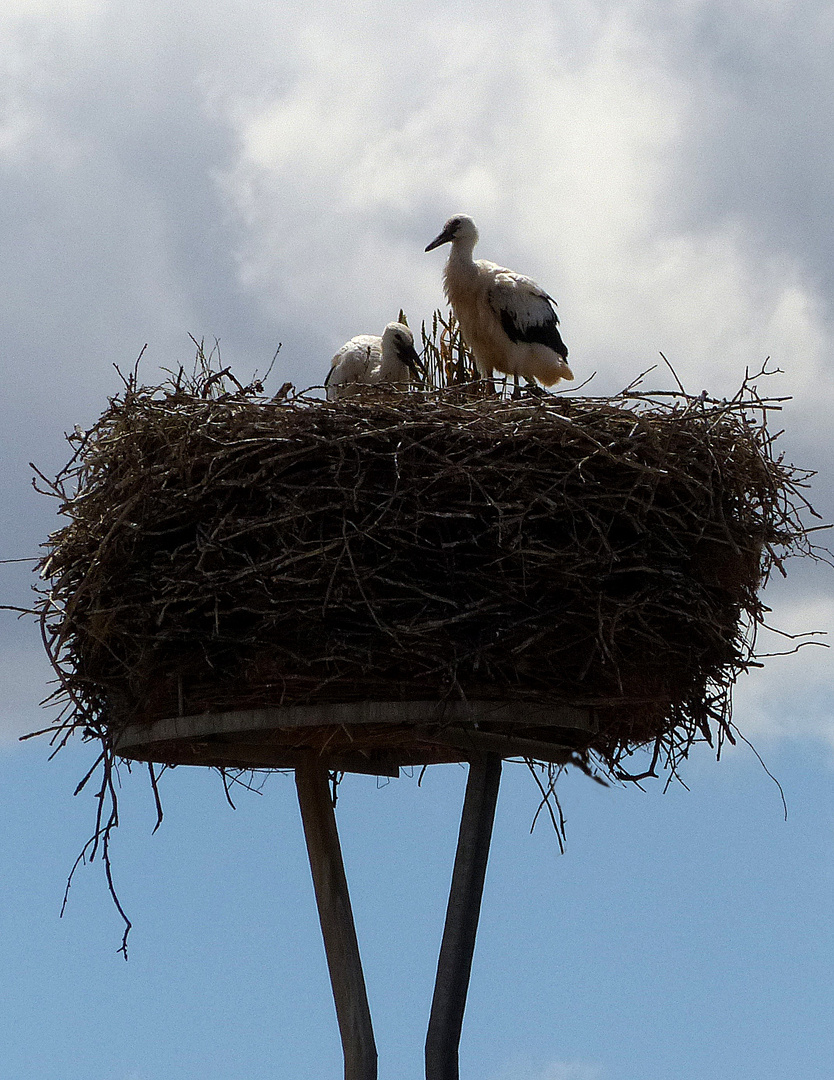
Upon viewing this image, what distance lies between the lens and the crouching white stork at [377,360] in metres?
8.13

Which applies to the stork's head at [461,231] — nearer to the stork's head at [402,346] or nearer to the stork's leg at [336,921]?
the stork's head at [402,346]

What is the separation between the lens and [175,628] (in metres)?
5.37

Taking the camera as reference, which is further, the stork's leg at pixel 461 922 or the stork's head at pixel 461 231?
the stork's head at pixel 461 231

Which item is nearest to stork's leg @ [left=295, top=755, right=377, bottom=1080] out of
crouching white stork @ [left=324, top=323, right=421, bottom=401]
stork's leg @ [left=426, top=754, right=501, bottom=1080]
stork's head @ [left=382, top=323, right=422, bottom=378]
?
stork's leg @ [left=426, top=754, right=501, bottom=1080]

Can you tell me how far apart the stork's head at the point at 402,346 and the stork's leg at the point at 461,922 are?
10.5 feet

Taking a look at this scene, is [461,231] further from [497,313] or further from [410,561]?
[410,561]

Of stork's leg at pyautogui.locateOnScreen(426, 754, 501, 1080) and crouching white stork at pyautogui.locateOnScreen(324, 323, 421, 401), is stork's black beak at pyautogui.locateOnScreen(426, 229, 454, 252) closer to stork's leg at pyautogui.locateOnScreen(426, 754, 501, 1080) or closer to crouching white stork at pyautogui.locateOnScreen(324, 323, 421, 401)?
crouching white stork at pyautogui.locateOnScreen(324, 323, 421, 401)

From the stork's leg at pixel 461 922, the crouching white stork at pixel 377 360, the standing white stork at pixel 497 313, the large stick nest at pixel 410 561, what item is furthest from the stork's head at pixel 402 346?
the stork's leg at pixel 461 922

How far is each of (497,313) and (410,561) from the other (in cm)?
328

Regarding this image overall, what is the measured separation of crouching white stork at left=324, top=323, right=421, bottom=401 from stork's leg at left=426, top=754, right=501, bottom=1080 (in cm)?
283

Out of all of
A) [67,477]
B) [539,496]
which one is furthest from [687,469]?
[67,477]

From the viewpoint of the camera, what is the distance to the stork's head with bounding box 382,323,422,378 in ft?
26.8

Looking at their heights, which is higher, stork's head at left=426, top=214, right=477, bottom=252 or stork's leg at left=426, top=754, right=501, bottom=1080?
stork's head at left=426, top=214, right=477, bottom=252

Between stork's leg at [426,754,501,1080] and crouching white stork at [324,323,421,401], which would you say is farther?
crouching white stork at [324,323,421,401]
